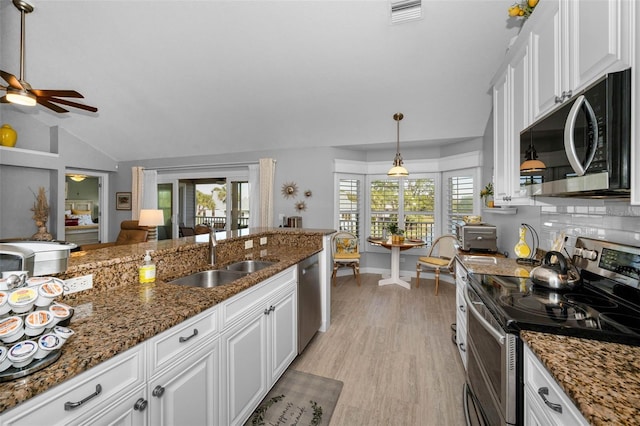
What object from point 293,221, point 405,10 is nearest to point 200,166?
point 293,221

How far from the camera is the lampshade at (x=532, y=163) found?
4.77 feet

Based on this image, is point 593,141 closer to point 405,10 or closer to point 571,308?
point 571,308

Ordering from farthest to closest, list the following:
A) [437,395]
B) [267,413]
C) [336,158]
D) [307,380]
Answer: [336,158]
[307,380]
[437,395]
[267,413]

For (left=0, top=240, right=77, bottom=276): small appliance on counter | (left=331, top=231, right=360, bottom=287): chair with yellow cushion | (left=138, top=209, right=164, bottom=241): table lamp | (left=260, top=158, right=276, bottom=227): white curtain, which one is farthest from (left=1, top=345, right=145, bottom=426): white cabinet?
(left=260, top=158, right=276, bottom=227): white curtain

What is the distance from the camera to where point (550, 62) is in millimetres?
1451

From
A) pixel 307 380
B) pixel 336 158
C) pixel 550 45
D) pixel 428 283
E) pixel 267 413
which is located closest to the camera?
pixel 550 45

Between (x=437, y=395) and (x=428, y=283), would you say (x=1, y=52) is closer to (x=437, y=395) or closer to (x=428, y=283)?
(x=437, y=395)

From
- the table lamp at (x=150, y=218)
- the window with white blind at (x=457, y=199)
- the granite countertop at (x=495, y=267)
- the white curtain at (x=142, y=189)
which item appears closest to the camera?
the granite countertop at (x=495, y=267)

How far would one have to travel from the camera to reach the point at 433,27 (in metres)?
2.86

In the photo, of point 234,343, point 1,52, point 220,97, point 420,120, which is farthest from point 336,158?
point 1,52

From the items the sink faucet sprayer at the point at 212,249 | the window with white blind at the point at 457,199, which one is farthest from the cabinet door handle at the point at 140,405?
the window with white blind at the point at 457,199

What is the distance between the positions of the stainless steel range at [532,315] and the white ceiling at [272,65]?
2555mm

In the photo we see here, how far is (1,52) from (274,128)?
12.4ft

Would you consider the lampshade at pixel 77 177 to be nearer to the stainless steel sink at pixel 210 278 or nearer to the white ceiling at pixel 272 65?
the white ceiling at pixel 272 65
